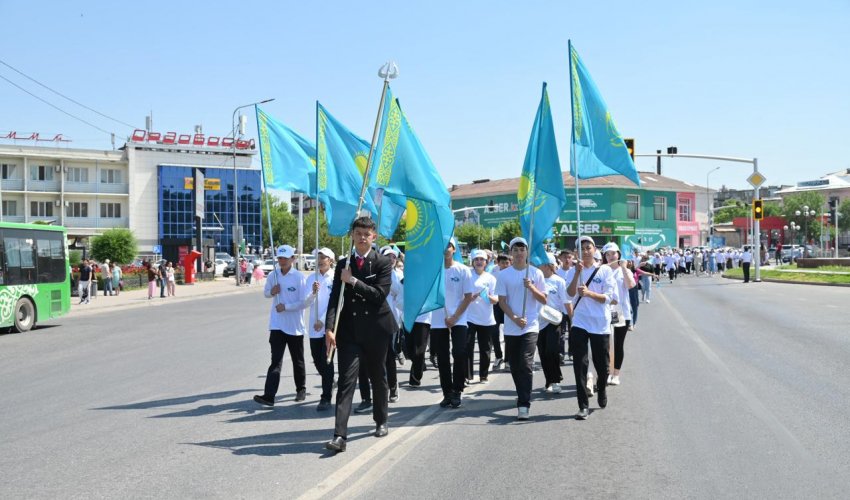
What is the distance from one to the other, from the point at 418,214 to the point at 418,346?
1.96 m

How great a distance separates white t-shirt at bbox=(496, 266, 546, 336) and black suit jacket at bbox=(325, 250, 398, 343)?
1733 millimetres

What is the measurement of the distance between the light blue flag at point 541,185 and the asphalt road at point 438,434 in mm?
1907

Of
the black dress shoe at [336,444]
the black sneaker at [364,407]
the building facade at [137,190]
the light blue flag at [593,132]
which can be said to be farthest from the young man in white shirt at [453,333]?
the building facade at [137,190]

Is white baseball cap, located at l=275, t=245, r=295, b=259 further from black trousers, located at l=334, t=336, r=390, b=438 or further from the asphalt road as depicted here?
black trousers, located at l=334, t=336, r=390, b=438

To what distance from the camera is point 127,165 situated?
80.6 m

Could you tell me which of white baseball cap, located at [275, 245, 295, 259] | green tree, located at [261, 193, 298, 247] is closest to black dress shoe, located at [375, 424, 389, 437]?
white baseball cap, located at [275, 245, 295, 259]

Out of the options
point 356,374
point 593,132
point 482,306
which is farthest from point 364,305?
point 593,132

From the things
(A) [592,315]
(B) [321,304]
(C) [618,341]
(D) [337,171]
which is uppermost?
(D) [337,171]

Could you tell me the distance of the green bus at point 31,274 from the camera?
776 inches

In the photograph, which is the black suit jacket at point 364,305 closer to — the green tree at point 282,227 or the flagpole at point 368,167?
the flagpole at point 368,167

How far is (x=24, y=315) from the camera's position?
20.4 metres

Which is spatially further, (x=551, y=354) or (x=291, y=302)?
(x=551, y=354)

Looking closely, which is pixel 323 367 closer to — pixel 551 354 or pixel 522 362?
pixel 522 362

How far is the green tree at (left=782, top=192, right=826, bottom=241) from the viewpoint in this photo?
108 metres
